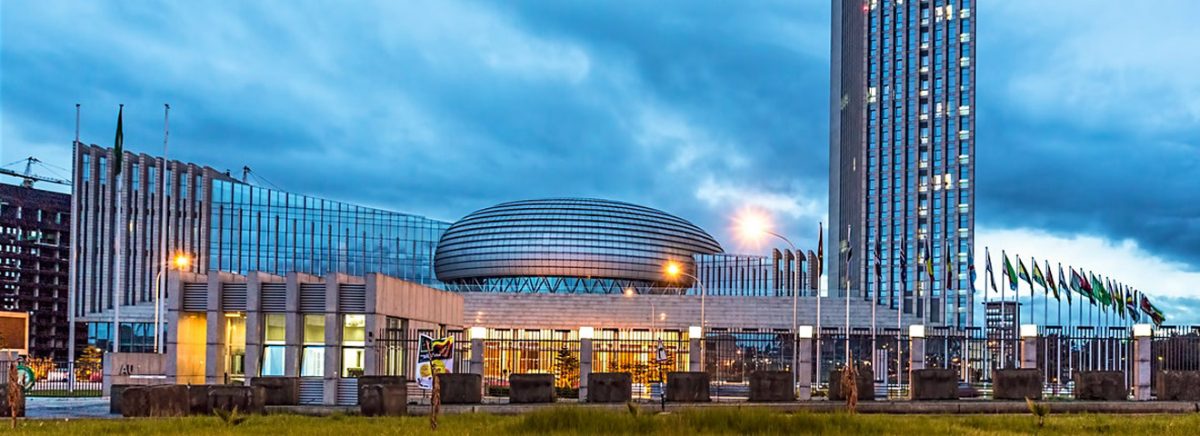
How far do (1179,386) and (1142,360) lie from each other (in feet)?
11.8

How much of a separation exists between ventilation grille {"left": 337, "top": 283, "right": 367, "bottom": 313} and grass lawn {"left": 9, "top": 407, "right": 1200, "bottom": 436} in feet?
57.8

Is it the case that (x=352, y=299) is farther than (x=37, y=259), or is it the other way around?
(x=37, y=259)

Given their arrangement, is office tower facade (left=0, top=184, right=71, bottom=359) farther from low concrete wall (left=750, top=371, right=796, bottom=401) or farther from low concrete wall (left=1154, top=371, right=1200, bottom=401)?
low concrete wall (left=1154, top=371, right=1200, bottom=401)

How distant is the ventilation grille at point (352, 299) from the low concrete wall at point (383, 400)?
1425 centimetres

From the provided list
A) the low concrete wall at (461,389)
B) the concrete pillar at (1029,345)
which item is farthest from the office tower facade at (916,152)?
the low concrete wall at (461,389)

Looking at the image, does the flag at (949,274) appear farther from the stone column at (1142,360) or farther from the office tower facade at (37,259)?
the office tower facade at (37,259)

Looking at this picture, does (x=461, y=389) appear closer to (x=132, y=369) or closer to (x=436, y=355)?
(x=436, y=355)

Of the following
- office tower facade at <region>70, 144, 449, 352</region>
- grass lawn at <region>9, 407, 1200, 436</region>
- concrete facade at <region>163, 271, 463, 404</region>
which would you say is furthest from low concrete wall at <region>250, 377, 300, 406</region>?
office tower facade at <region>70, 144, 449, 352</region>

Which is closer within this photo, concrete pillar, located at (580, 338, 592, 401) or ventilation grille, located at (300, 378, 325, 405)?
Result: concrete pillar, located at (580, 338, 592, 401)

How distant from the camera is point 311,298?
44.9m

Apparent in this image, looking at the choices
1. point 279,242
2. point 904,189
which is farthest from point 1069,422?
point 279,242

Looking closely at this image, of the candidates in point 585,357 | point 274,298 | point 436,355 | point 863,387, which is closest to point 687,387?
point 863,387

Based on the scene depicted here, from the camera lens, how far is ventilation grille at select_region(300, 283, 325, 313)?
4466 centimetres

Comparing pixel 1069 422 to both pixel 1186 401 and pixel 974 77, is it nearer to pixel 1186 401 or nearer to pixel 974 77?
pixel 1186 401
